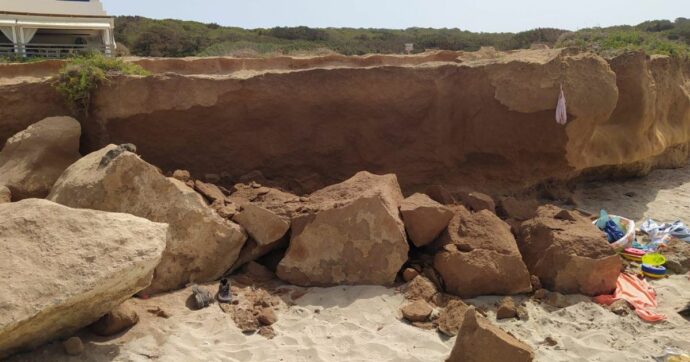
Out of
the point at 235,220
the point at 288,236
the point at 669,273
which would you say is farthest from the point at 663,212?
the point at 235,220

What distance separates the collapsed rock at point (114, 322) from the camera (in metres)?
3.41

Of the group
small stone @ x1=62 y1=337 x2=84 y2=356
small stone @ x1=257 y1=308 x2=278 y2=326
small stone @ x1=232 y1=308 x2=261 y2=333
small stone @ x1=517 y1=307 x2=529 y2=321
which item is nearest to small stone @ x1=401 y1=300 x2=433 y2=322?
small stone @ x1=517 y1=307 x2=529 y2=321

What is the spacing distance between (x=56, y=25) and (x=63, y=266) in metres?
18.5

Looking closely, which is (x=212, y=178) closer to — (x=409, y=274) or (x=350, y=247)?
(x=350, y=247)

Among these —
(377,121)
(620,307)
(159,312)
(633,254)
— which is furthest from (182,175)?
(633,254)

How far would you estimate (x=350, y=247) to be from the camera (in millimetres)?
4277

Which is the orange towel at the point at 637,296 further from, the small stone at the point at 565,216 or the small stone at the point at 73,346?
the small stone at the point at 73,346

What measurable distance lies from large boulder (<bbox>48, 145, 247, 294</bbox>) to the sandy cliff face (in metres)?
1.04

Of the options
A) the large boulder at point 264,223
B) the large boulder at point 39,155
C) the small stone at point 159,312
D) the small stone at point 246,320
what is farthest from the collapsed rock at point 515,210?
the large boulder at point 39,155

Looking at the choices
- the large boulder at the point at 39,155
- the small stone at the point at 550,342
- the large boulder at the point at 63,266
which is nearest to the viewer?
the large boulder at the point at 63,266

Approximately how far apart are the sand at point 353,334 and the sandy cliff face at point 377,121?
1632mm

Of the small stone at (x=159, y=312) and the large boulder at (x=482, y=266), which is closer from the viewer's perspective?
the small stone at (x=159, y=312)

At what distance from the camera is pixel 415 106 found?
5.66 metres

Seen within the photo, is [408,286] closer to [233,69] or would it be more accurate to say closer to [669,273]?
[669,273]
